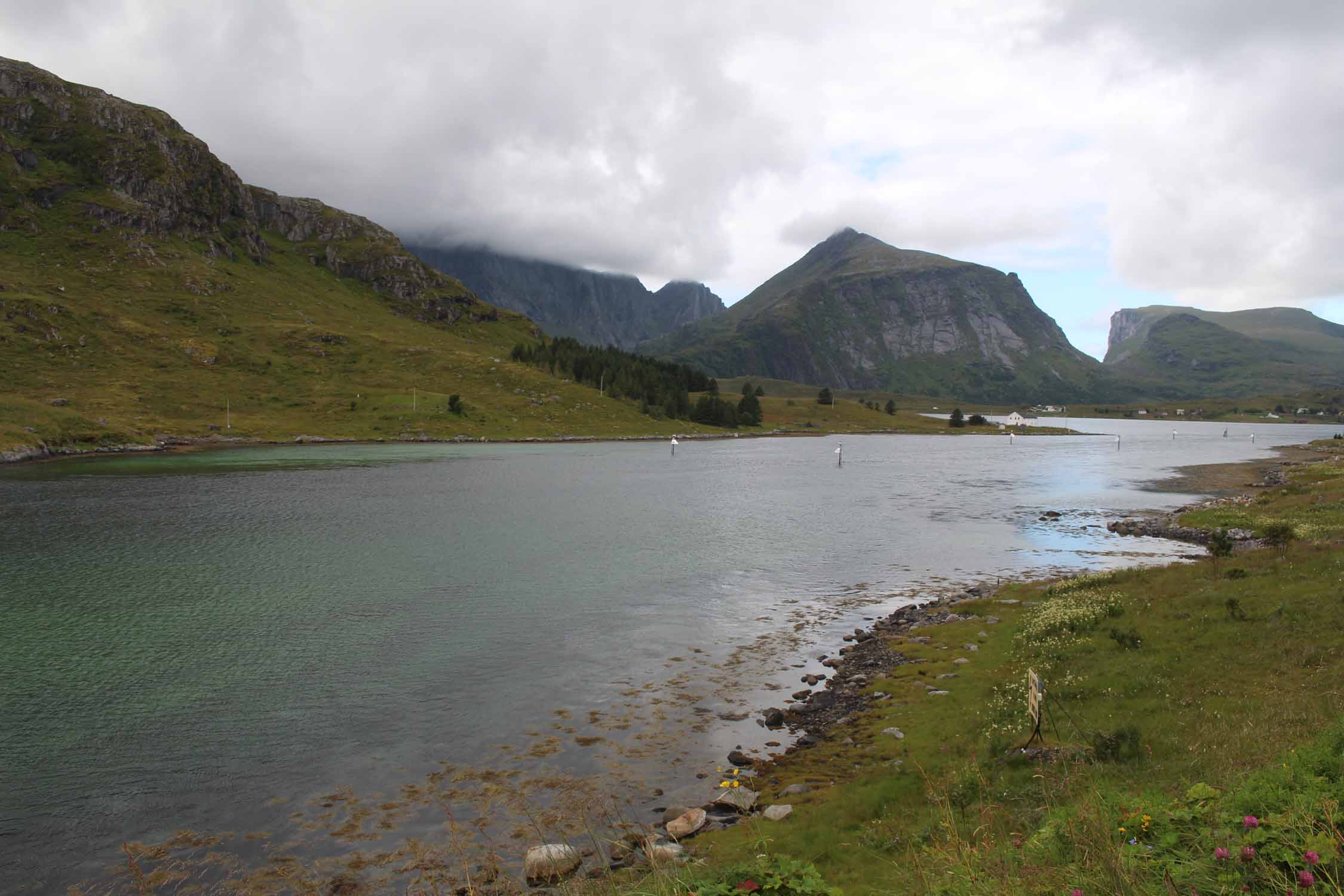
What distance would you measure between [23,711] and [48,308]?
228 meters

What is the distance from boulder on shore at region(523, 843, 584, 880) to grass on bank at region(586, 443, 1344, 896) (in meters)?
2.67

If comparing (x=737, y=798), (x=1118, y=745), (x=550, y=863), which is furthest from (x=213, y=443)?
(x=1118, y=745)

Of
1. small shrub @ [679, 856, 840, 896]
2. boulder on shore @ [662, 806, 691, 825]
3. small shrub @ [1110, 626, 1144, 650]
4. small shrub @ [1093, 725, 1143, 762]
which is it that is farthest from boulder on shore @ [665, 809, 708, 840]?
small shrub @ [1110, 626, 1144, 650]

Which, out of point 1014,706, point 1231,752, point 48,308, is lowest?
point 1014,706

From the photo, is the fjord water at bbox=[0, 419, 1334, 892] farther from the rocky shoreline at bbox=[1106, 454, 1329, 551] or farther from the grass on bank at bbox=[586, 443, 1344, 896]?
the grass on bank at bbox=[586, 443, 1344, 896]

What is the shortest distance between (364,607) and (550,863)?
25663mm

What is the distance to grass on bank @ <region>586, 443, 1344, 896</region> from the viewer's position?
7480mm

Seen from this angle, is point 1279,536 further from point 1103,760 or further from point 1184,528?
point 1103,760

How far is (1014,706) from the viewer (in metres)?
19.5

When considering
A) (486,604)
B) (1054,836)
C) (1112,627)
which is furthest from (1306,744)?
(486,604)

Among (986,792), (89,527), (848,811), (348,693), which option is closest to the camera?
(986,792)

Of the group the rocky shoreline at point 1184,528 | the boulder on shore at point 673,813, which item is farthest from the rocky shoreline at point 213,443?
the rocky shoreline at point 1184,528

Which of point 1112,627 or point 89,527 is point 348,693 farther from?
point 89,527

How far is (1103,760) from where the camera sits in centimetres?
1456
